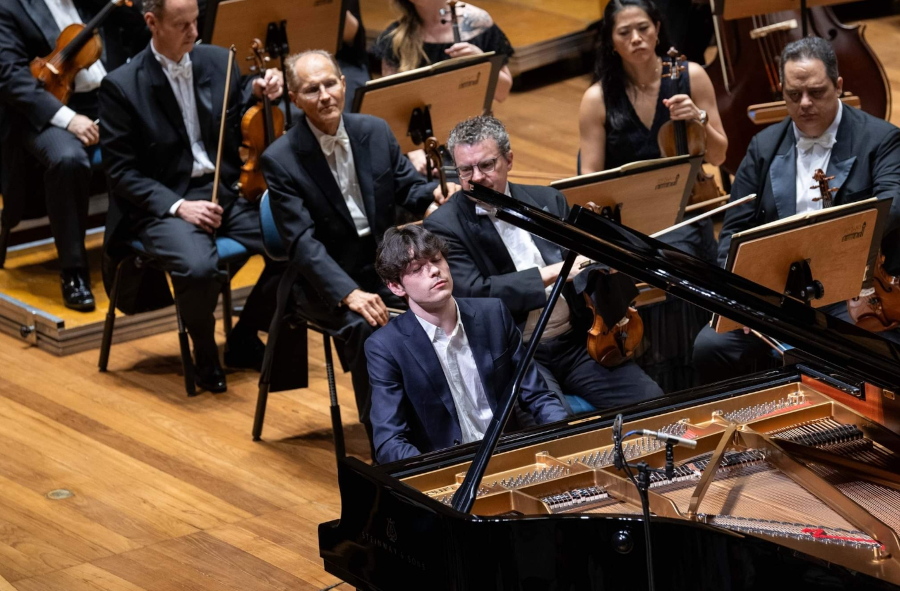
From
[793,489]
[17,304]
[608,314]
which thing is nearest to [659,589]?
[793,489]

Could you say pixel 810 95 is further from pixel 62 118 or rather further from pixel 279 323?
pixel 62 118

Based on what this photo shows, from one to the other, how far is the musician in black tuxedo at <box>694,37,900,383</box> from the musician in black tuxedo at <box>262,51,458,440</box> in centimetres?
98

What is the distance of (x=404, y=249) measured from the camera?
2.93 meters

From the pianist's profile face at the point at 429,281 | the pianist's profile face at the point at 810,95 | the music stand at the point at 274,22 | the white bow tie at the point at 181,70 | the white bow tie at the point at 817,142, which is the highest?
the music stand at the point at 274,22

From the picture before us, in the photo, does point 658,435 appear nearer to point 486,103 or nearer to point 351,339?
point 351,339

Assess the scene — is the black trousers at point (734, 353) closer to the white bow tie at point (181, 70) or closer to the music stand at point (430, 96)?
the music stand at point (430, 96)

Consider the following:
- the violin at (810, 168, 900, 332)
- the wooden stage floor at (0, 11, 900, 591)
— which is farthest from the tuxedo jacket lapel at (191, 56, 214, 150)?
the violin at (810, 168, 900, 332)

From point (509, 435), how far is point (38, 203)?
329cm

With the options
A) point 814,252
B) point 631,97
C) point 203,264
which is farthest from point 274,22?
point 814,252

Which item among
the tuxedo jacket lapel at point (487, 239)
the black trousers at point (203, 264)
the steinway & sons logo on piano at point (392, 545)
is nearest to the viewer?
the steinway & sons logo on piano at point (392, 545)

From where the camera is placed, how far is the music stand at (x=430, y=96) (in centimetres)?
409

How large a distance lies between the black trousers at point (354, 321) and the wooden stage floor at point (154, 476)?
27 centimetres

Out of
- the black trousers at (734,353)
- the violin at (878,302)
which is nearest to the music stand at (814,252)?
the violin at (878,302)

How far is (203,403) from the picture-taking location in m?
4.35
